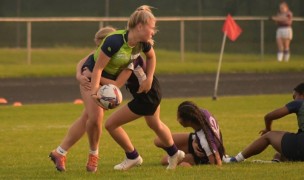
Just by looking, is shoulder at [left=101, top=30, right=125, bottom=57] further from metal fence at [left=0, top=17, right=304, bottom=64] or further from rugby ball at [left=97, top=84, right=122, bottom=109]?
metal fence at [left=0, top=17, right=304, bottom=64]

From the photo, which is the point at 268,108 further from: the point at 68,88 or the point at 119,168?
the point at 119,168

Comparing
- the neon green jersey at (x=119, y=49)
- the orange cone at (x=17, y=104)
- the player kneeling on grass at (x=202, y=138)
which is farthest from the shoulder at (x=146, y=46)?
the orange cone at (x=17, y=104)

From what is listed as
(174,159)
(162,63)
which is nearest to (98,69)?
(174,159)

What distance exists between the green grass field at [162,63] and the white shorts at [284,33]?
2.97ft

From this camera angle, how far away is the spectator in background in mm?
36844

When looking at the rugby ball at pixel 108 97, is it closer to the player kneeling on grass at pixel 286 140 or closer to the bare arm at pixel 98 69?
the bare arm at pixel 98 69

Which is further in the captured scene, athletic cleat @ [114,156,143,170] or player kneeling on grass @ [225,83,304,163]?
player kneeling on grass @ [225,83,304,163]

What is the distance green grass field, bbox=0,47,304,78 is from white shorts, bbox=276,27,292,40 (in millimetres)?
905

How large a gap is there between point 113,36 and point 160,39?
2593cm

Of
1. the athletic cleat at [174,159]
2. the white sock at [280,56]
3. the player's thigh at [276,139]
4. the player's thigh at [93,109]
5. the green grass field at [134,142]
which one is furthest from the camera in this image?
the white sock at [280,56]

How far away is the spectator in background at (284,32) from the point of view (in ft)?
121

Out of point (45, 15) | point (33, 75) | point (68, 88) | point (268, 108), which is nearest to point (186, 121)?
point (268, 108)

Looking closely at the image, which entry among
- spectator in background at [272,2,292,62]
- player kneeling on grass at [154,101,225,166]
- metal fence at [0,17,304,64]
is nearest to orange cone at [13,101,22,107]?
metal fence at [0,17,304,64]

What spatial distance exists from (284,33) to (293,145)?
Answer: 24.8m
